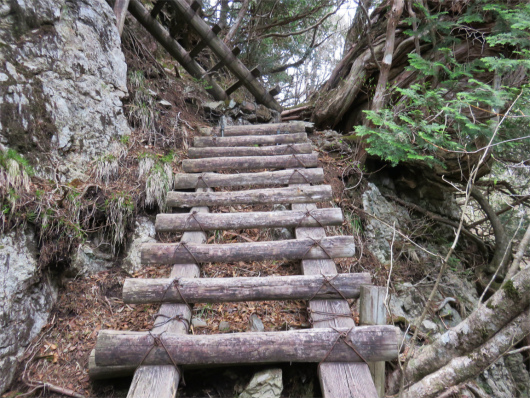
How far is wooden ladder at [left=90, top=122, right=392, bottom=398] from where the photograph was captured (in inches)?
67.4

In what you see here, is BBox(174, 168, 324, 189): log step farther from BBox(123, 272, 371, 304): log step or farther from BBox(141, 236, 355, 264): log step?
BBox(123, 272, 371, 304): log step

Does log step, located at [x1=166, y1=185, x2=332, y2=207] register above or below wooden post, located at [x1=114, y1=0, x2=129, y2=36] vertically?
below

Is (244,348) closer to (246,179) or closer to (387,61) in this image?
(246,179)

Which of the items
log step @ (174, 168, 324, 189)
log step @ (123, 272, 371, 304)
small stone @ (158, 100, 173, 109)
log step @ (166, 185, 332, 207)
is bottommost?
log step @ (123, 272, 371, 304)

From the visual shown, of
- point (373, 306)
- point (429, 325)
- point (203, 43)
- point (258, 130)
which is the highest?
point (203, 43)

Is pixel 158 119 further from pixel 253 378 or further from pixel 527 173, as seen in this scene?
pixel 527 173

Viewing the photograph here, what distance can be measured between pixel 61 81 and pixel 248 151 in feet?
7.18

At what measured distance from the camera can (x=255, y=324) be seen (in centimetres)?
218

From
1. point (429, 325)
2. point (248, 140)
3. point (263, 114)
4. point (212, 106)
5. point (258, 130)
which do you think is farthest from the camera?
point (263, 114)

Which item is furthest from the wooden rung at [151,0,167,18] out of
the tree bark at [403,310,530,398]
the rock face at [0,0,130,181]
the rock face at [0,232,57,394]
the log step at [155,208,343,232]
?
the tree bark at [403,310,530,398]

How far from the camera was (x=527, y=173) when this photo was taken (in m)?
4.20

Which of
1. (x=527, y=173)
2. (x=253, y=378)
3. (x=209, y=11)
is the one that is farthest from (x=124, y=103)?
(x=209, y=11)

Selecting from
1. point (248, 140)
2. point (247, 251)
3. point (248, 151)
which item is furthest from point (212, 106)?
point (247, 251)

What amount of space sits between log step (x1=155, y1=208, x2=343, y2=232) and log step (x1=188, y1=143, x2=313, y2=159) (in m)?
1.47
